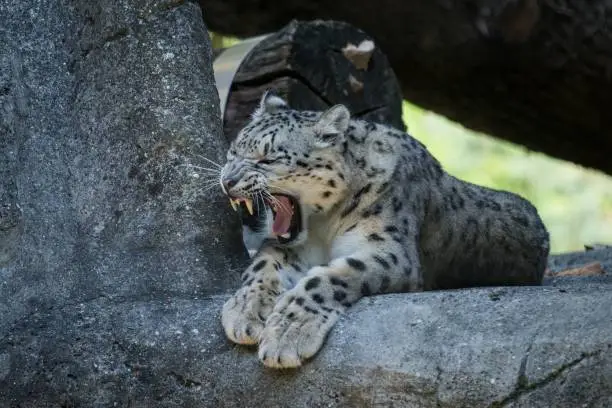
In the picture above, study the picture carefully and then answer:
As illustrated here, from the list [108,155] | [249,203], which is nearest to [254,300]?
[249,203]

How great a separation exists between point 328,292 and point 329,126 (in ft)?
2.93

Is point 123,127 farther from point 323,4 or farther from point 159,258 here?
point 323,4

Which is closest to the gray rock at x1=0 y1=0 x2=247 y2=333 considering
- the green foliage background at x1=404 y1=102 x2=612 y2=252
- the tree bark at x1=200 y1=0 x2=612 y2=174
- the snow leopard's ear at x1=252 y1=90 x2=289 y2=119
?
the snow leopard's ear at x1=252 y1=90 x2=289 y2=119

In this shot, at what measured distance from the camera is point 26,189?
5.09 metres

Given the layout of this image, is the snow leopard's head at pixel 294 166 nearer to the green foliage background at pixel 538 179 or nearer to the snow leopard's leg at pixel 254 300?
the snow leopard's leg at pixel 254 300

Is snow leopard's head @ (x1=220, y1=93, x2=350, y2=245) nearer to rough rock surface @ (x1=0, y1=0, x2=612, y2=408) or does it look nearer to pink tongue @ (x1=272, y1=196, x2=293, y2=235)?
pink tongue @ (x1=272, y1=196, x2=293, y2=235)

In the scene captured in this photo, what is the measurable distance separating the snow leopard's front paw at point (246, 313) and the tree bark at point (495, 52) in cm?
361

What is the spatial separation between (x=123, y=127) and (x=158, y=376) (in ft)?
4.05

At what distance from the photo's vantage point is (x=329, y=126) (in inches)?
206

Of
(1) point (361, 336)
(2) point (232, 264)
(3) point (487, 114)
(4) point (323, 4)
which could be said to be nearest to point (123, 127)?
(2) point (232, 264)

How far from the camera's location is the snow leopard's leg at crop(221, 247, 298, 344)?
458 centimetres

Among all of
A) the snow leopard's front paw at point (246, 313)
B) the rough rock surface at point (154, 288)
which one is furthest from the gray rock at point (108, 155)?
the snow leopard's front paw at point (246, 313)

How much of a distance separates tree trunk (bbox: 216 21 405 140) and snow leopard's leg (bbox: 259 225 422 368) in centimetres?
190

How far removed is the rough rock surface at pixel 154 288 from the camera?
13.4 feet
